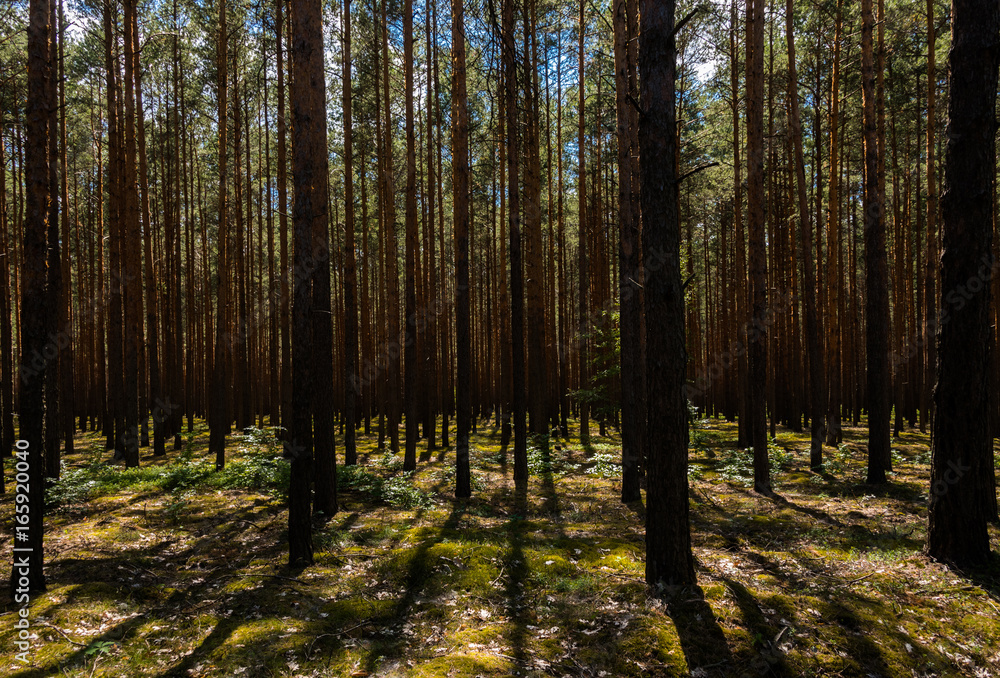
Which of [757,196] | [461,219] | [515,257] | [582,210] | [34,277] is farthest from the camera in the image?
[582,210]

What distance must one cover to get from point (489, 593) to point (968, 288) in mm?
5271

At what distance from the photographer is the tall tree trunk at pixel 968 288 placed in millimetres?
4781

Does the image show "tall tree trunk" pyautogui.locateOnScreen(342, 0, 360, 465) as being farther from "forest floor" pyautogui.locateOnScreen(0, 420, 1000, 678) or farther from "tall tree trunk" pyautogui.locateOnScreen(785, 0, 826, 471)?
"tall tree trunk" pyautogui.locateOnScreen(785, 0, 826, 471)

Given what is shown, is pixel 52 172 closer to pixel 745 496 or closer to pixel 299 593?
pixel 299 593

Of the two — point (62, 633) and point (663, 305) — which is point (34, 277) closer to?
point (62, 633)

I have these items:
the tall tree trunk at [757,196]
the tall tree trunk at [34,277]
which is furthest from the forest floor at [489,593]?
the tall tree trunk at [757,196]

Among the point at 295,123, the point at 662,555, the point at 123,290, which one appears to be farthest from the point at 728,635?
the point at 123,290

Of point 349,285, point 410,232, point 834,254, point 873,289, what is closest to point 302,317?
point 410,232

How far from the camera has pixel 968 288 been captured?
475 cm

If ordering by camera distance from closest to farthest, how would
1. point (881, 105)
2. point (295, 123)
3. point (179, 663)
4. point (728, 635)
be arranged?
point (179, 663) → point (728, 635) → point (295, 123) → point (881, 105)

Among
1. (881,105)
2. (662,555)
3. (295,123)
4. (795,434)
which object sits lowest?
(795,434)

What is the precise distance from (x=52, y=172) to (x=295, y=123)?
681cm

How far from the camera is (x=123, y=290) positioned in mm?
12391

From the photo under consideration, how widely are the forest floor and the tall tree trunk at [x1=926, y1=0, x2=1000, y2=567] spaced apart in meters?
0.50
